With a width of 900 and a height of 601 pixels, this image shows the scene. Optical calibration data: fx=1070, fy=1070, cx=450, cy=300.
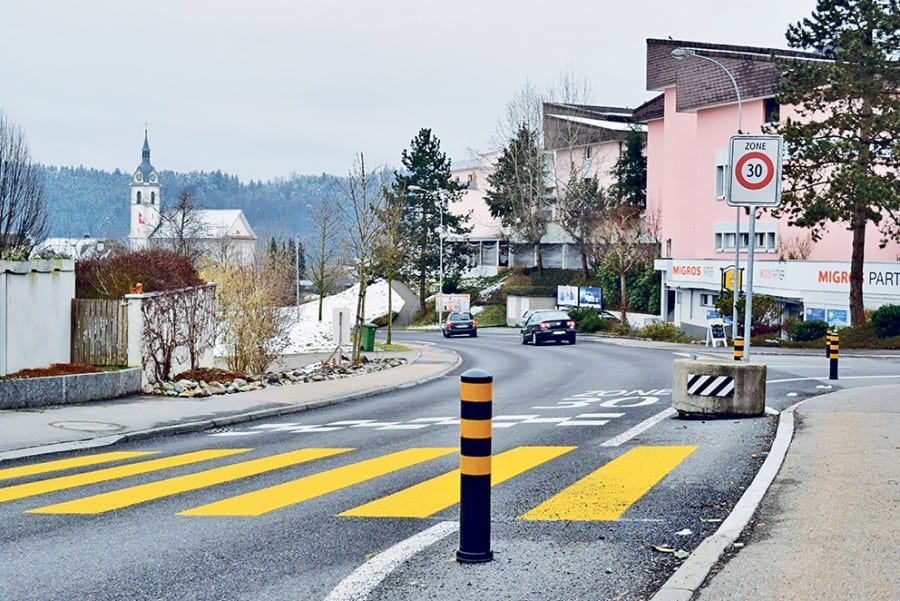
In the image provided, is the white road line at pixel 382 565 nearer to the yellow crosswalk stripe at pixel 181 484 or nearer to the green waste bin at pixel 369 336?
the yellow crosswalk stripe at pixel 181 484

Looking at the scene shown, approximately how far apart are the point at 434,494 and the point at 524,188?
242ft

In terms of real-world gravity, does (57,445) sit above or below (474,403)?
below

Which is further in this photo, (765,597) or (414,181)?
(414,181)

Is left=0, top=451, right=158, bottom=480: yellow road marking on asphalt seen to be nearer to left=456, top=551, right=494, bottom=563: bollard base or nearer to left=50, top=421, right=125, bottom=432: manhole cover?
left=50, top=421, right=125, bottom=432: manhole cover

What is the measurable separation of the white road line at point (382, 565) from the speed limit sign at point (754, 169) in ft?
25.7

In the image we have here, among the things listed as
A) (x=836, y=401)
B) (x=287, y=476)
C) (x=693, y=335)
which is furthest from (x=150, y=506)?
(x=693, y=335)

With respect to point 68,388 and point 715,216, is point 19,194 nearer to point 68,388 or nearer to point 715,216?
point 68,388

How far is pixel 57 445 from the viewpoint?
43.1 feet

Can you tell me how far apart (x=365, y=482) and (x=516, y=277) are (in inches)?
3008

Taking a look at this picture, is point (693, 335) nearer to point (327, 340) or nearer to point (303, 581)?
point (327, 340)

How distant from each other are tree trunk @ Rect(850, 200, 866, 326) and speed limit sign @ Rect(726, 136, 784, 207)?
85.5 ft

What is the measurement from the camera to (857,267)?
38531 millimetres

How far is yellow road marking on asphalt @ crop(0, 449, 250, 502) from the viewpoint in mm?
9719

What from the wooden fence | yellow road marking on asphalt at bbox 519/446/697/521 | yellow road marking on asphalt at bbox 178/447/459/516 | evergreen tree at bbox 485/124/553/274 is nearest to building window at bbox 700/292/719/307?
evergreen tree at bbox 485/124/553/274
